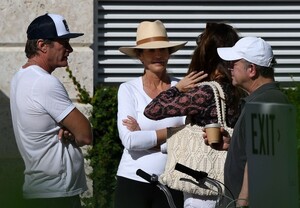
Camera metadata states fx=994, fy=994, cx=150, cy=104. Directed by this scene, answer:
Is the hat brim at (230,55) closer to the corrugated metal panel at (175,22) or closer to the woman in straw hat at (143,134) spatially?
the woman in straw hat at (143,134)

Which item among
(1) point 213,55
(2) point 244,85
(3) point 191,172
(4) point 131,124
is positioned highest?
(1) point 213,55

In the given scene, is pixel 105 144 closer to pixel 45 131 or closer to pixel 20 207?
pixel 45 131

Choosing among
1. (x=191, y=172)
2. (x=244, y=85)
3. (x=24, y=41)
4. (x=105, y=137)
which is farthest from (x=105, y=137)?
(x=244, y=85)

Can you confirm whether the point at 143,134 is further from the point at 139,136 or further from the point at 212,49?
the point at 212,49

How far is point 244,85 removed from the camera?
469cm

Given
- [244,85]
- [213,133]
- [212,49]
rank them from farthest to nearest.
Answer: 1. [212,49]
2. [213,133]
3. [244,85]

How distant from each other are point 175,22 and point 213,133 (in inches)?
159

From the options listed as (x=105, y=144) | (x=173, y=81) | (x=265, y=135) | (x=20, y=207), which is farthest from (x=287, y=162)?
(x=105, y=144)

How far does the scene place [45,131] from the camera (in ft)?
16.9

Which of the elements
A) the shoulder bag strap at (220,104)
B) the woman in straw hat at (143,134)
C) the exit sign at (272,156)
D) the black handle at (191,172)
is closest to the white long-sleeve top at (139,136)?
the woman in straw hat at (143,134)

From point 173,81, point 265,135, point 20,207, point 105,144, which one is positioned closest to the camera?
point 20,207

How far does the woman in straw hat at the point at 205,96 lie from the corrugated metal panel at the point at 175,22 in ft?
11.4

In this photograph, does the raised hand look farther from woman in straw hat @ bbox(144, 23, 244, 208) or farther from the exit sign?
the exit sign

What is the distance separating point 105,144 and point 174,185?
132 inches
